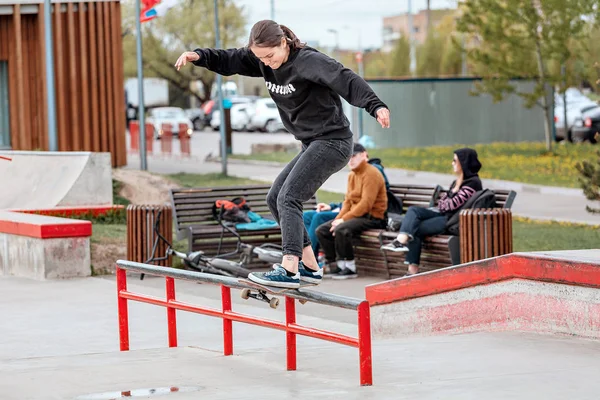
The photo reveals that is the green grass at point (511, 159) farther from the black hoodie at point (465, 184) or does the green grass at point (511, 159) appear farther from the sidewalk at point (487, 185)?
the black hoodie at point (465, 184)

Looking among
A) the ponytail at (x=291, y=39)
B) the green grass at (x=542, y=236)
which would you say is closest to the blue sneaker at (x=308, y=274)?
the ponytail at (x=291, y=39)

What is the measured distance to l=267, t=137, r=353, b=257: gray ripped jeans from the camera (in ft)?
21.6

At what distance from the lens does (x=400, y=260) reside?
12.1 metres

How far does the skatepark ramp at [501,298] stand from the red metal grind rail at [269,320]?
1.80 m

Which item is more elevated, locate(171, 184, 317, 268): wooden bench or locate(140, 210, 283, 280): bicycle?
locate(171, 184, 317, 268): wooden bench

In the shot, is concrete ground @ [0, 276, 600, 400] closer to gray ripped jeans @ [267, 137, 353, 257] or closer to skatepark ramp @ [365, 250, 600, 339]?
skatepark ramp @ [365, 250, 600, 339]

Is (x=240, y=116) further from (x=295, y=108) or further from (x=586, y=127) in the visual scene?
(x=295, y=108)

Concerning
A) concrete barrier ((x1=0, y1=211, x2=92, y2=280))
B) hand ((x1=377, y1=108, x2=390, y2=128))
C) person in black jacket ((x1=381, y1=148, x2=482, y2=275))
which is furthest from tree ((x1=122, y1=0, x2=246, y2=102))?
hand ((x1=377, y1=108, x2=390, y2=128))

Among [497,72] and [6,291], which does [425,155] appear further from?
[6,291]

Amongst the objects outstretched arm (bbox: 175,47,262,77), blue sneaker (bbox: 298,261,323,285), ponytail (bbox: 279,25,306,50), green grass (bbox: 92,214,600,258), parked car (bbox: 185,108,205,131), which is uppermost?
parked car (bbox: 185,108,205,131)

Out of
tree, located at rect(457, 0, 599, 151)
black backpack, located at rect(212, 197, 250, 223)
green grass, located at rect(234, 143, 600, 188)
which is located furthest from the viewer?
tree, located at rect(457, 0, 599, 151)

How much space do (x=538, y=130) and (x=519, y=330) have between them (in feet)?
102

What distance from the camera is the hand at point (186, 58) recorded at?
6.57 meters

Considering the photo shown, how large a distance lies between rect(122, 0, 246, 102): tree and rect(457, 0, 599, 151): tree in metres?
34.6
